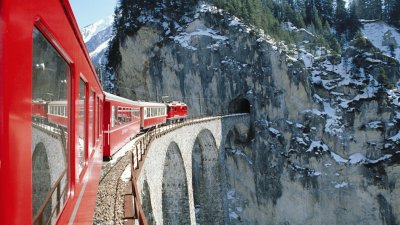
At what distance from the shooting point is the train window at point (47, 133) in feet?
7.37

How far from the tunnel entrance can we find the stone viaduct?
3.49 meters

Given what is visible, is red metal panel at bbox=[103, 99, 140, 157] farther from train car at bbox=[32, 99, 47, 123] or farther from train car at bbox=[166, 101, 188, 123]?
train car at bbox=[166, 101, 188, 123]

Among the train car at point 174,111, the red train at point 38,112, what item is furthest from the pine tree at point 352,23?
the red train at point 38,112

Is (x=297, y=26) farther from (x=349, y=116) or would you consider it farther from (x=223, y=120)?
(x=223, y=120)

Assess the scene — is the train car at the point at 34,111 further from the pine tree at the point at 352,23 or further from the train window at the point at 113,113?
the pine tree at the point at 352,23

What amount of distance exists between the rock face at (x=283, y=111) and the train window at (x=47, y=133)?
4239 centimetres

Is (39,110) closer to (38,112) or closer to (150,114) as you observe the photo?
(38,112)

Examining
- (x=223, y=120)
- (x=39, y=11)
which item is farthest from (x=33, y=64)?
(x=223, y=120)

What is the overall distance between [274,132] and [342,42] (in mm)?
36477

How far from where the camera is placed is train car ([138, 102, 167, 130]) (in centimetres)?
2300

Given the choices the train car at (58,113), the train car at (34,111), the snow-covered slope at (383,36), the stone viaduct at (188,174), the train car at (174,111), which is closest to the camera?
the train car at (34,111)

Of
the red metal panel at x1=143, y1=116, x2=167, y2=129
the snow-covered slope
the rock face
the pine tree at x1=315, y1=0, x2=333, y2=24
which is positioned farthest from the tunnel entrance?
the pine tree at x1=315, y1=0, x2=333, y2=24

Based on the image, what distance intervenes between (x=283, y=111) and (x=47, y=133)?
47294 millimetres

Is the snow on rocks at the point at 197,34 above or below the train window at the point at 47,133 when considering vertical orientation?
above
